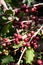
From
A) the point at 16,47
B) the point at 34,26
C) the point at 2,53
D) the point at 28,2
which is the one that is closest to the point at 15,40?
the point at 16,47

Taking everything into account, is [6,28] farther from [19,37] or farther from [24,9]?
[24,9]

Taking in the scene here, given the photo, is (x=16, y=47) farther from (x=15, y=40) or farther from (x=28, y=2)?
(x=28, y=2)

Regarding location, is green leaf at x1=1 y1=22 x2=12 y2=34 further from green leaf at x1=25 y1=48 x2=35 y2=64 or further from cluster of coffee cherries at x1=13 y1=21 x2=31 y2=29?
green leaf at x1=25 y1=48 x2=35 y2=64

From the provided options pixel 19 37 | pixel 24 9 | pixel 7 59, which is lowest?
pixel 7 59

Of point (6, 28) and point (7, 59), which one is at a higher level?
point (6, 28)

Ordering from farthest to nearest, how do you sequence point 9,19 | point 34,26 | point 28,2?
point 28,2 < point 34,26 < point 9,19

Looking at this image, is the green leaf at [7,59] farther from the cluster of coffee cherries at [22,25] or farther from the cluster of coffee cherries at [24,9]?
the cluster of coffee cherries at [24,9]

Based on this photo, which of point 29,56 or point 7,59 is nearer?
point 29,56

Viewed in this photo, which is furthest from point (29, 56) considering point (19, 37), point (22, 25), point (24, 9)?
point (24, 9)

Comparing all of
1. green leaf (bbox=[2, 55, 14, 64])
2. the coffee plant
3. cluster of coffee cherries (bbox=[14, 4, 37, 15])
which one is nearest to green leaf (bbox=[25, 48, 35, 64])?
the coffee plant
